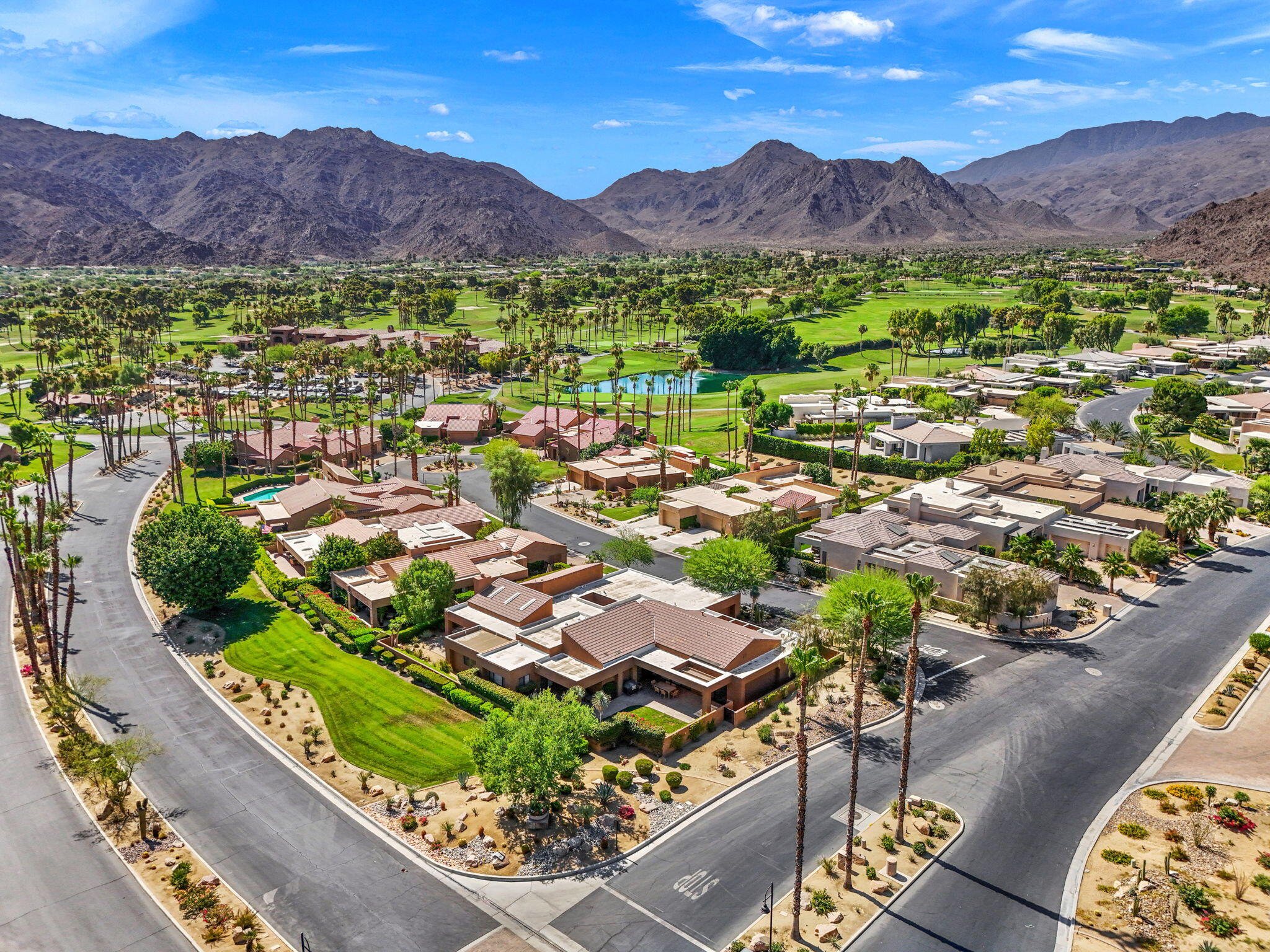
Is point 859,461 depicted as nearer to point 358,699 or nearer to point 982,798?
point 982,798

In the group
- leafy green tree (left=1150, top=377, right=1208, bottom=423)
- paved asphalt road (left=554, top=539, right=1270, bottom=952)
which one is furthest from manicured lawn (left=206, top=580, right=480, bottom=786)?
leafy green tree (left=1150, top=377, right=1208, bottom=423)

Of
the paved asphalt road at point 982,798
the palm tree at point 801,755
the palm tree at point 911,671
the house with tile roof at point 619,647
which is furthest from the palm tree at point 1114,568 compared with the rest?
the palm tree at point 801,755

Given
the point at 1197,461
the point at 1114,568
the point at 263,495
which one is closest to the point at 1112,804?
the point at 1114,568

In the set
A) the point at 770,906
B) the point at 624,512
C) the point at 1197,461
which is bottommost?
the point at 770,906

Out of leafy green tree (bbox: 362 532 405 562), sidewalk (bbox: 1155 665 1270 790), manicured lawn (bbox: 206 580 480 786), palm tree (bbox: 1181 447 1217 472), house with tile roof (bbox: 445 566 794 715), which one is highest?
palm tree (bbox: 1181 447 1217 472)

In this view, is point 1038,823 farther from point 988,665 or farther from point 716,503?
point 716,503

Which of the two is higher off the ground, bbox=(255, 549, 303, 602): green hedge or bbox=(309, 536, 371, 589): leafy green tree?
bbox=(309, 536, 371, 589): leafy green tree

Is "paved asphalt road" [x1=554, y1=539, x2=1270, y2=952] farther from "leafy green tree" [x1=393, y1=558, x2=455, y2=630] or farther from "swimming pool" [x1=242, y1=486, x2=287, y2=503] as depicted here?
"swimming pool" [x1=242, y1=486, x2=287, y2=503]
